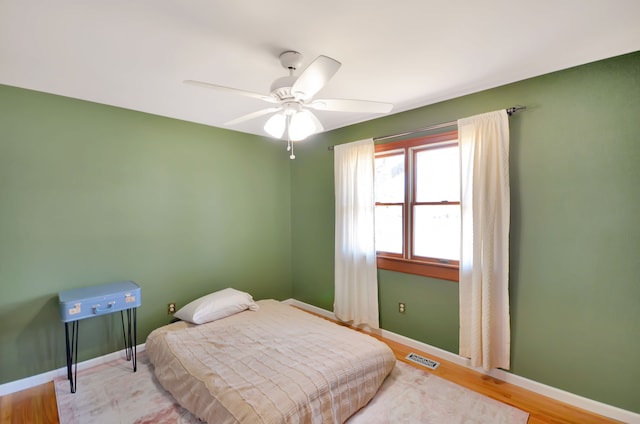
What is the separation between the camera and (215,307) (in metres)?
2.96

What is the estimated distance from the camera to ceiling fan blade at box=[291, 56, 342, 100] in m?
1.40

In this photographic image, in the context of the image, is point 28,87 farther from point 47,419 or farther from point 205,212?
point 47,419

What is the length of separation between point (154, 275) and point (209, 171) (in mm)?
1320

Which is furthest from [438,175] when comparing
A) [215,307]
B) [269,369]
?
[215,307]

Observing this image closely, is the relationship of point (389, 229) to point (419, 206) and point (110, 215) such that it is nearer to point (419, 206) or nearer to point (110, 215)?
point (419, 206)

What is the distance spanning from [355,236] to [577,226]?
6.40 ft

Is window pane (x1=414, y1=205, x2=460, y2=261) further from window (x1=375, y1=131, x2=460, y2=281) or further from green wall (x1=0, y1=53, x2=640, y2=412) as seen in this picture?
green wall (x1=0, y1=53, x2=640, y2=412)

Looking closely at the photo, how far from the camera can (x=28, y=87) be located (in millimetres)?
2373

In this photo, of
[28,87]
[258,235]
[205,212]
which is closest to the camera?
[28,87]

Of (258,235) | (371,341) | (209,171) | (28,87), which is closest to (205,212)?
(209,171)

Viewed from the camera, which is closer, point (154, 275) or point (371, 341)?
point (371, 341)

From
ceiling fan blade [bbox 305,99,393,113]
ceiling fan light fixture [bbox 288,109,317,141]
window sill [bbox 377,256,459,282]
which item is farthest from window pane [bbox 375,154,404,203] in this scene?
ceiling fan light fixture [bbox 288,109,317,141]

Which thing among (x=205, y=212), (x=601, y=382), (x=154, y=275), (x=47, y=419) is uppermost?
(x=205, y=212)

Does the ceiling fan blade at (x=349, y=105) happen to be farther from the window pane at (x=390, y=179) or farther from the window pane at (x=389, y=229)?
the window pane at (x=389, y=229)
